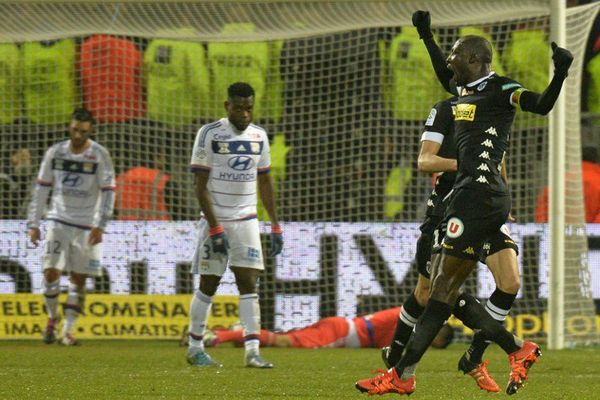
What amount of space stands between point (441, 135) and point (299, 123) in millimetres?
6193

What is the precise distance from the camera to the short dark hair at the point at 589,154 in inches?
503

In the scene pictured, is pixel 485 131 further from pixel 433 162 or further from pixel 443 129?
pixel 443 129

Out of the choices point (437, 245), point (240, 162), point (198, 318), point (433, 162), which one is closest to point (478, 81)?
point (433, 162)

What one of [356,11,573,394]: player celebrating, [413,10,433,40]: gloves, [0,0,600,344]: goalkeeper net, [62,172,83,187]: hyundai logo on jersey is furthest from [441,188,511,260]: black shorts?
[62,172,83,187]: hyundai logo on jersey

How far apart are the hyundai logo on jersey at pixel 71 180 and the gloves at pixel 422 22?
493cm

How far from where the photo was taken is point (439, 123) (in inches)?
273

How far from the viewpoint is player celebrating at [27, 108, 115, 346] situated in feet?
37.8

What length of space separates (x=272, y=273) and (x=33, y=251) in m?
2.32

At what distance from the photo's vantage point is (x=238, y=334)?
11.3 meters

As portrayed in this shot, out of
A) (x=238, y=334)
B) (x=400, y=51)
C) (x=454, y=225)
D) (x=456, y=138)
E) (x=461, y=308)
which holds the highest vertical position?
(x=400, y=51)

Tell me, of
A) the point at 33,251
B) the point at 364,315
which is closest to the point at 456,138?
the point at 364,315

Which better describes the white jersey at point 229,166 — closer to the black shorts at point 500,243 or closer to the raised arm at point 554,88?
the black shorts at point 500,243

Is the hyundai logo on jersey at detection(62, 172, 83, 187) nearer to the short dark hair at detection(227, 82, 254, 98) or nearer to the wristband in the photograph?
the wristband

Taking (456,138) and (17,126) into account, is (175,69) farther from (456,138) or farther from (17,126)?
(456,138)
